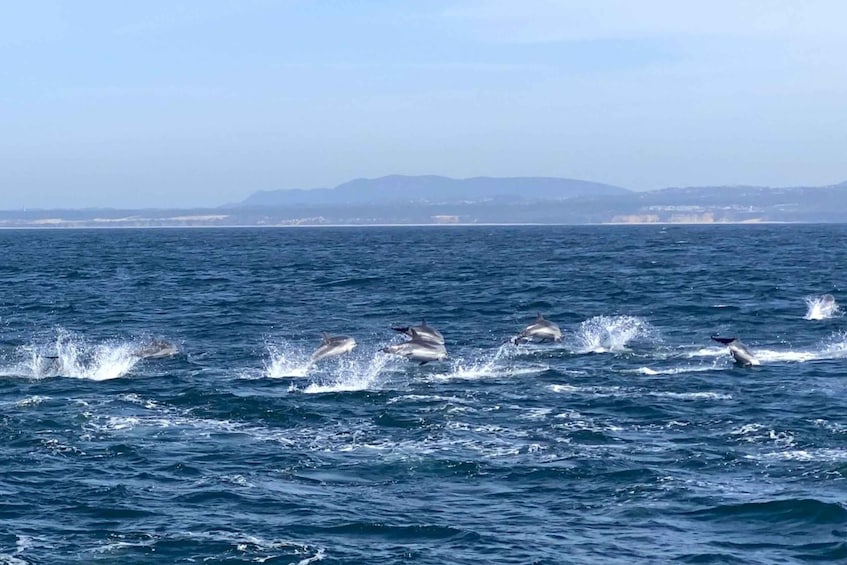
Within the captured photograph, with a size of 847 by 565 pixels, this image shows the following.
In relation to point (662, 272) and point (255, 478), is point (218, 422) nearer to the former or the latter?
point (255, 478)

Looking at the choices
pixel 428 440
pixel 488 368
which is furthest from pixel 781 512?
pixel 488 368

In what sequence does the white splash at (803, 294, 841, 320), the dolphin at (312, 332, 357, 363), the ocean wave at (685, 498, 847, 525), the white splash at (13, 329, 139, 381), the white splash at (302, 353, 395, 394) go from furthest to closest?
the white splash at (803, 294, 841, 320)
the dolphin at (312, 332, 357, 363)
the white splash at (13, 329, 139, 381)
the white splash at (302, 353, 395, 394)
the ocean wave at (685, 498, 847, 525)

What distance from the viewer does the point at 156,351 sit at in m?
42.8

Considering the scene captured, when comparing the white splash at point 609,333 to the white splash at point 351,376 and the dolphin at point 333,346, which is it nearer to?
the white splash at point 351,376

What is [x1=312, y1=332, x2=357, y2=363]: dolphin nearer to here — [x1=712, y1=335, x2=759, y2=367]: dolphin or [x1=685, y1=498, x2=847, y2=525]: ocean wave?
[x1=712, y1=335, x2=759, y2=367]: dolphin

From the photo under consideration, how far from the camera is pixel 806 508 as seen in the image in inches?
901

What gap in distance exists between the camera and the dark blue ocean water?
70.9 feet

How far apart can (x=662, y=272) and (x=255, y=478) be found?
66.6 metres

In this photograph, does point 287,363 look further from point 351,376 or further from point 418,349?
point 418,349

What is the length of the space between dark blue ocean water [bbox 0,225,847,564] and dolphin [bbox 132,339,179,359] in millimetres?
419

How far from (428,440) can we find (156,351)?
16.9m

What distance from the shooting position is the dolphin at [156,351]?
42656mm

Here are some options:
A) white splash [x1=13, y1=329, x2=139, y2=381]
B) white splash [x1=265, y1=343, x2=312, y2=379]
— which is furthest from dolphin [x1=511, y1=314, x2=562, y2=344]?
white splash [x1=13, y1=329, x2=139, y2=381]

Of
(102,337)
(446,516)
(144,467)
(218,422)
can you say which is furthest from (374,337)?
(446,516)
